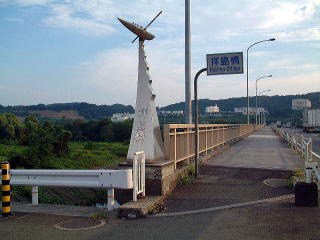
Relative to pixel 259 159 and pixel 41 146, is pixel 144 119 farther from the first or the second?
pixel 41 146

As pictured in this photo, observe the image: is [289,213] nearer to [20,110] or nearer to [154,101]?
[154,101]

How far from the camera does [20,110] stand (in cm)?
5425

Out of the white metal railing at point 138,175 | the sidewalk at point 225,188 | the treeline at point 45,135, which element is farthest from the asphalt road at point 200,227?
the treeline at point 45,135

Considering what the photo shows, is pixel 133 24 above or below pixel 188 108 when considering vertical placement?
above

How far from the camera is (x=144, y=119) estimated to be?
980cm

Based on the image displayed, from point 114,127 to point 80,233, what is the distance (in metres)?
36.7

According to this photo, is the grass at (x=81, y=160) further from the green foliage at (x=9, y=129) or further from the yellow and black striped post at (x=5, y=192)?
the green foliage at (x=9, y=129)

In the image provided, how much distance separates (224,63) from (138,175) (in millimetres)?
4821

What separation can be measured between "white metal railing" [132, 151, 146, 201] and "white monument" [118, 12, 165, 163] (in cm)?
87

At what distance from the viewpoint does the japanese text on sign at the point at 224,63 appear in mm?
11773

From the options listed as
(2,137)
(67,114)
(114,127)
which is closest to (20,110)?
(67,114)

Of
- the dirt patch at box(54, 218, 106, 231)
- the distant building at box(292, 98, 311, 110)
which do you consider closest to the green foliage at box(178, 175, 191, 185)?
the dirt patch at box(54, 218, 106, 231)

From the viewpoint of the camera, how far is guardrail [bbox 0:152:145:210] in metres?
7.87

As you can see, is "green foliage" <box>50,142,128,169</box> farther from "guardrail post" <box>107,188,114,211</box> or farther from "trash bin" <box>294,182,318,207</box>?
"trash bin" <box>294,182,318,207</box>
